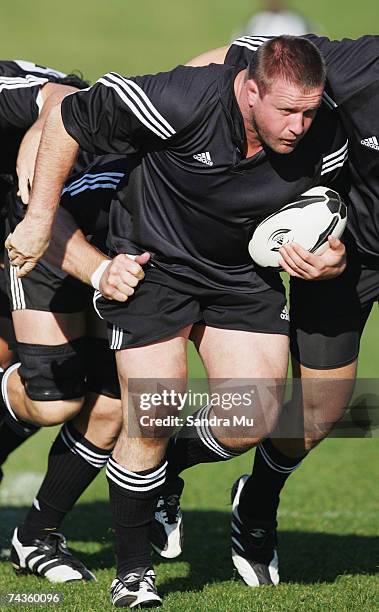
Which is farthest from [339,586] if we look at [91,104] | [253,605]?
[91,104]

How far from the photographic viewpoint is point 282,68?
4934 millimetres

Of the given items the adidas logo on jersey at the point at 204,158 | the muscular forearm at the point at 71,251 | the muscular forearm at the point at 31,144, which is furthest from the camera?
the muscular forearm at the point at 31,144

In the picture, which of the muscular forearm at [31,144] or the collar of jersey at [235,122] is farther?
the muscular forearm at [31,144]

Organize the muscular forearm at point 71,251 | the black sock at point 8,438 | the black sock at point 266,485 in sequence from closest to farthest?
the muscular forearm at point 71,251 → the black sock at point 266,485 → the black sock at point 8,438

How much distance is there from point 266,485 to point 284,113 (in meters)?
2.17

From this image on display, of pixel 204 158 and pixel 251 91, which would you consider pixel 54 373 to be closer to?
pixel 204 158

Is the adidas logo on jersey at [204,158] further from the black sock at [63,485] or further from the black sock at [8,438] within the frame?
the black sock at [8,438]

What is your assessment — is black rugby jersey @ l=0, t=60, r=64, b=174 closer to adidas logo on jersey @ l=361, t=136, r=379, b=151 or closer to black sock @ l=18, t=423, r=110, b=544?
black sock @ l=18, t=423, r=110, b=544

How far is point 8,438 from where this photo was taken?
6875 mm

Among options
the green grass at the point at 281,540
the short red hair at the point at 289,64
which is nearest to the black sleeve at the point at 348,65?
the short red hair at the point at 289,64

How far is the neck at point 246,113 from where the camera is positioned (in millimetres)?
5090

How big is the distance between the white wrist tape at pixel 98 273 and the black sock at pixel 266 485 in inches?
53.2

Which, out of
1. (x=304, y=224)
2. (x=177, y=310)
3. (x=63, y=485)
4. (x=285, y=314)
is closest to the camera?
(x=304, y=224)

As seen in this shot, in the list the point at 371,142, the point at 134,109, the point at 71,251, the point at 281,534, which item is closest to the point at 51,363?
the point at 71,251
